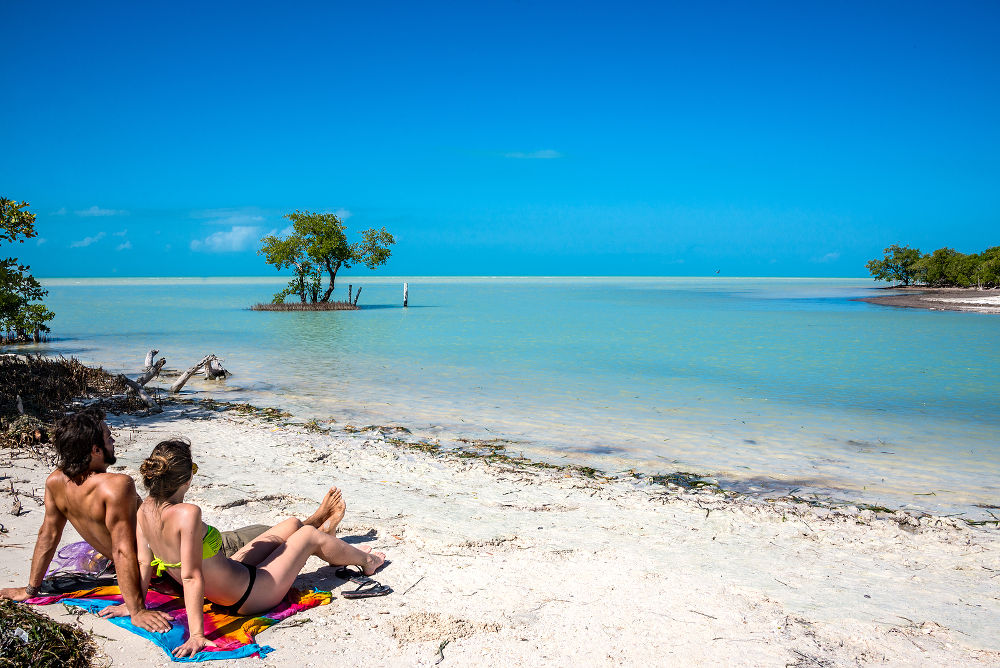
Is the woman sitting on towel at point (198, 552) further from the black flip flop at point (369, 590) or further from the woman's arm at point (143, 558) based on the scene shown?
the black flip flop at point (369, 590)

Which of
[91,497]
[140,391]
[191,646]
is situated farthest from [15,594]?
[140,391]

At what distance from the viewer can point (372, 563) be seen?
5.03 metres

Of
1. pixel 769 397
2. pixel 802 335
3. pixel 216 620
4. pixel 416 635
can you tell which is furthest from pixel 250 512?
pixel 802 335

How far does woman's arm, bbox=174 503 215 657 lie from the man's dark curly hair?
0.68 metres

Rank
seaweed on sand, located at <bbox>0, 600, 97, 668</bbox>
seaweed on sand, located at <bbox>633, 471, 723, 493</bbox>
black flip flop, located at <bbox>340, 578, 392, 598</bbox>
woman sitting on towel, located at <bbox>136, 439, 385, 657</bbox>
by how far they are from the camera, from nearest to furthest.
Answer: seaweed on sand, located at <bbox>0, 600, 97, 668</bbox> → woman sitting on towel, located at <bbox>136, 439, 385, 657</bbox> → black flip flop, located at <bbox>340, 578, 392, 598</bbox> → seaweed on sand, located at <bbox>633, 471, 723, 493</bbox>

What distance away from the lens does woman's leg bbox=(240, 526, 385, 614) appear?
426 centimetres

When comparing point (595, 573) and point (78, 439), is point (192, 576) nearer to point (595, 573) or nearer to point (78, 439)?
point (78, 439)

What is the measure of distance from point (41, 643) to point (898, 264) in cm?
11822

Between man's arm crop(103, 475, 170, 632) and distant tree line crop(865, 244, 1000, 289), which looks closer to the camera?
man's arm crop(103, 475, 170, 632)

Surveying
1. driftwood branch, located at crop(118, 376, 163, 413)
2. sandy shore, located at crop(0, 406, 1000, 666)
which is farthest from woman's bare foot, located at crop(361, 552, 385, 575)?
driftwood branch, located at crop(118, 376, 163, 413)

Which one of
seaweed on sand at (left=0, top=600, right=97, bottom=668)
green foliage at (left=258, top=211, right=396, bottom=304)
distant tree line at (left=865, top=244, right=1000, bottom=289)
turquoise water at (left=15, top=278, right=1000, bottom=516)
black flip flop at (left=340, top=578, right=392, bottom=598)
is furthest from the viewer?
distant tree line at (left=865, top=244, right=1000, bottom=289)

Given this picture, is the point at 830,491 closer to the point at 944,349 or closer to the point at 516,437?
the point at 516,437

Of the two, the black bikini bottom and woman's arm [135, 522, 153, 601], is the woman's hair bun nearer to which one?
woman's arm [135, 522, 153, 601]

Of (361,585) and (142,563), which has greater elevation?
(142,563)
